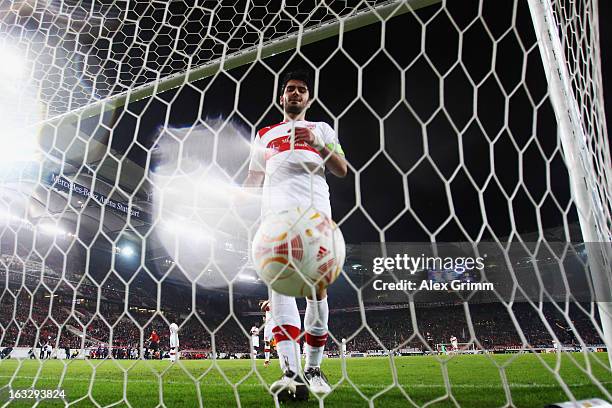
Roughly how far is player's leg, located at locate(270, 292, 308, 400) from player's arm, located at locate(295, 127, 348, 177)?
1.83 ft

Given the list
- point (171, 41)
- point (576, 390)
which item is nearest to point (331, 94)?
point (171, 41)

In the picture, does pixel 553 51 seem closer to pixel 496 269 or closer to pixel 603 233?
pixel 603 233

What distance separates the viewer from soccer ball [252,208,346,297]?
1.39 m

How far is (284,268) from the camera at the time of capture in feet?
4.40

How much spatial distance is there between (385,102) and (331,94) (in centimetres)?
608

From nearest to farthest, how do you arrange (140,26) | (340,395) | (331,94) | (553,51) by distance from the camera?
(553,51) < (340,395) < (140,26) < (331,94)

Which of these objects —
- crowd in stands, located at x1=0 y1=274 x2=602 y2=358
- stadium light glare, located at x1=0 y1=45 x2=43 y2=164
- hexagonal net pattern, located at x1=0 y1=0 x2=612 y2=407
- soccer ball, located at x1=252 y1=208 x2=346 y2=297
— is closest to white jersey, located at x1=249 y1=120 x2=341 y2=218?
hexagonal net pattern, located at x1=0 y1=0 x2=612 y2=407

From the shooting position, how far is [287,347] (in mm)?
1781

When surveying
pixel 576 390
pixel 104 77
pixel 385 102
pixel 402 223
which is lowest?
pixel 576 390

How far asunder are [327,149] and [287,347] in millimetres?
784

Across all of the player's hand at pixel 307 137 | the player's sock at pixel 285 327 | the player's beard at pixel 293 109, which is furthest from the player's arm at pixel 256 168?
the player's sock at pixel 285 327

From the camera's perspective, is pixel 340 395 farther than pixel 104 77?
No

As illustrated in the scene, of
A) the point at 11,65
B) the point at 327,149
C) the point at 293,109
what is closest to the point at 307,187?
the point at 327,149

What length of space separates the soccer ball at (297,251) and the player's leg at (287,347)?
34 cm
